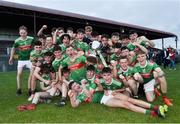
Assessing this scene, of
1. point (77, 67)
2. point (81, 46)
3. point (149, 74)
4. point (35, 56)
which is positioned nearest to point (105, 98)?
point (77, 67)

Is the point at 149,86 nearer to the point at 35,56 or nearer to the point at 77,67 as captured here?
the point at 77,67

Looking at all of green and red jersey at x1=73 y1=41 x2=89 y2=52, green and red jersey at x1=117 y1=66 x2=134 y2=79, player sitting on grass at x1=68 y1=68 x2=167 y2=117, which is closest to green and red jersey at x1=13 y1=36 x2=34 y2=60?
green and red jersey at x1=73 y1=41 x2=89 y2=52

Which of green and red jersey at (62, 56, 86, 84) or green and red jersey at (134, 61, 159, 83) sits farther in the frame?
green and red jersey at (62, 56, 86, 84)

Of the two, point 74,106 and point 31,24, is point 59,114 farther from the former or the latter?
point 31,24

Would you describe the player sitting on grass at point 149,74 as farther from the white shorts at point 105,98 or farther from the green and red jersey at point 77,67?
the green and red jersey at point 77,67

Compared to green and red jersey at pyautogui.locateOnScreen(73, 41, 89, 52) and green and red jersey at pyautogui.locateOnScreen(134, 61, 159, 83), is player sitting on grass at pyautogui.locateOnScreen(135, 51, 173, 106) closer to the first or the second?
green and red jersey at pyautogui.locateOnScreen(134, 61, 159, 83)

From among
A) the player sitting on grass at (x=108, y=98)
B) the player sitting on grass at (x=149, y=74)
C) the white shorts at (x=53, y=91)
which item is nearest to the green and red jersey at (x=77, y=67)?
the player sitting on grass at (x=108, y=98)

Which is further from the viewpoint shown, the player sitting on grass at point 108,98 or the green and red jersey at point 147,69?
the green and red jersey at point 147,69

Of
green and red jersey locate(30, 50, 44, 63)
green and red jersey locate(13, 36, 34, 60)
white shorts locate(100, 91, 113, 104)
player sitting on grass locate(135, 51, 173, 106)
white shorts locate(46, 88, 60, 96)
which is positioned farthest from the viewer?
green and red jersey locate(13, 36, 34, 60)

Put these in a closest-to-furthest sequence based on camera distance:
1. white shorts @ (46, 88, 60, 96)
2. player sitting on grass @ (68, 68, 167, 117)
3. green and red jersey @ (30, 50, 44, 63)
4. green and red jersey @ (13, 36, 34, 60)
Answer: player sitting on grass @ (68, 68, 167, 117)
white shorts @ (46, 88, 60, 96)
green and red jersey @ (30, 50, 44, 63)
green and red jersey @ (13, 36, 34, 60)

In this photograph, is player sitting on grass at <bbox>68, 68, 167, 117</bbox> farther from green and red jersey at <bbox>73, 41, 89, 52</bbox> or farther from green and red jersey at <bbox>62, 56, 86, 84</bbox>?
green and red jersey at <bbox>73, 41, 89, 52</bbox>

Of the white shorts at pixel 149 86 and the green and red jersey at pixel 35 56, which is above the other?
the green and red jersey at pixel 35 56

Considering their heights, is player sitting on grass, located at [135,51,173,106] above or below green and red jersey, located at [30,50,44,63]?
below

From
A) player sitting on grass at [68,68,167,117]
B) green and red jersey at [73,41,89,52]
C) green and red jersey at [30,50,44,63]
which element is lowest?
player sitting on grass at [68,68,167,117]
